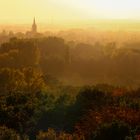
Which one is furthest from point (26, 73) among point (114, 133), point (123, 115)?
point (114, 133)

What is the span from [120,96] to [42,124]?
8461 mm

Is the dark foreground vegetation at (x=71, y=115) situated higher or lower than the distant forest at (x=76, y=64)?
higher

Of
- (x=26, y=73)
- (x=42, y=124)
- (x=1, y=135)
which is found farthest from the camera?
(x=26, y=73)

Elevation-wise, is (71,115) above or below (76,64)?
above

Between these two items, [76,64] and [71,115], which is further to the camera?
[76,64]

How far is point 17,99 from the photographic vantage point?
39844 mm

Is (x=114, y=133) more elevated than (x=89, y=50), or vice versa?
(x=114, y=133)

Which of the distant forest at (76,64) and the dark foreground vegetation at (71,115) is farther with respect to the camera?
the distant forest at (76,64)

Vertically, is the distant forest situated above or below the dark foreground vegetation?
below

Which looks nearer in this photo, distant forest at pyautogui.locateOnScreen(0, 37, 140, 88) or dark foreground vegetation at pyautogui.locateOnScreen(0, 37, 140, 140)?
Result: dark foreground vegetation at pyautogui.locateOnScreen(0, 37, 140, 140)

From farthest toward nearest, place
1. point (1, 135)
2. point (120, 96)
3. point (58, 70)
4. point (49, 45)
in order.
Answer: point (49, 45) → point (58, 70) → point (120, 96) → point (1, 135)

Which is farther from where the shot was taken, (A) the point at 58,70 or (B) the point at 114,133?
(A) the point at 58,70

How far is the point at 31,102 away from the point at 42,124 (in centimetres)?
239

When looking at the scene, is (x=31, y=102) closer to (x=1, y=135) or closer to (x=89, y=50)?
(x=1, y=135)
